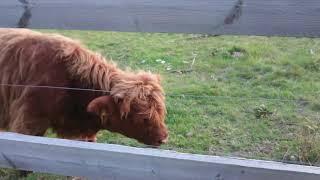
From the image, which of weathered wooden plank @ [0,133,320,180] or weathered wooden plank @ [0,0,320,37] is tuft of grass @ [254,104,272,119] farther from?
weathered wooden plank @ [0,133,320,180]

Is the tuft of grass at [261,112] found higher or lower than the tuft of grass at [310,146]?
higher

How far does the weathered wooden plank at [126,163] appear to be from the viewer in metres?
2.11

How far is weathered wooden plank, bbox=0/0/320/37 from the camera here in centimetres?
226

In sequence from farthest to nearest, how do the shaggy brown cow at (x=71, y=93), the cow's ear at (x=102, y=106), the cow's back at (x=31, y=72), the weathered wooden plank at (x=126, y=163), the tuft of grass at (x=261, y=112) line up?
the tuft of grass at (x=261, y=112) → the cow's back at (x=31, y=72) → the shaggy brown cow at (x=71, y=93) → the cow's ear at (x=102, y=106) → the weathered wooden plank at (x=126, y=163)

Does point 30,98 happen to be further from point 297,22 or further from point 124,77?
point 297,22

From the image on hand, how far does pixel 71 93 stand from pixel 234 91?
8.18ft

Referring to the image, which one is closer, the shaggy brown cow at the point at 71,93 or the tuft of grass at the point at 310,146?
the shaggy brown cow at the point at 71,93

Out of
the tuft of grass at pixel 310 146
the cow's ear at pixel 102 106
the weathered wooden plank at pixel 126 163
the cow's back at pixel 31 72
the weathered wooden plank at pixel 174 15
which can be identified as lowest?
the tuft of grass at pixel 310 146

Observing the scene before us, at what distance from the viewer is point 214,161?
2131mm

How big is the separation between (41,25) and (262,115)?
3541 mm

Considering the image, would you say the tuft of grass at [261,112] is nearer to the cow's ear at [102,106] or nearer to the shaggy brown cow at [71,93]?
the shaggy brown cow at [71,93]

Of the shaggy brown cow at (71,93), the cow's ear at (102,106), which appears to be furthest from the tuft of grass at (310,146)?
the cow's ear at (102,106)

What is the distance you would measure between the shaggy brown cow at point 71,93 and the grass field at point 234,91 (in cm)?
52

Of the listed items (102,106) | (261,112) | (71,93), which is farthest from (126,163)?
(261,112)
